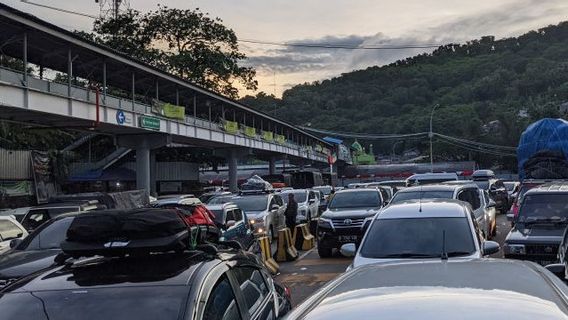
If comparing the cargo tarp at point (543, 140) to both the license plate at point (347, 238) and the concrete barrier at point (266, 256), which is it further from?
the concrete barrier at point (266, 256)

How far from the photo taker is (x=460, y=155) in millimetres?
114062

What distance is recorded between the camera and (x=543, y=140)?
1043 inches

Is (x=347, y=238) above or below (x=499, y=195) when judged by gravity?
below

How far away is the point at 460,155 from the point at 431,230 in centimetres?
10928

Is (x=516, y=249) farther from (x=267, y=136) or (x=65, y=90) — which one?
(x=267, y=136)

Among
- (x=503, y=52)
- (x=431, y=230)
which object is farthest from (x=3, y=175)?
(x=503, y=52)

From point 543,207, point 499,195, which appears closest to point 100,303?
point 543,207

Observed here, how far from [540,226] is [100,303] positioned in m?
10.9

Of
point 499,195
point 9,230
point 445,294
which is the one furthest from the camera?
point 499,195

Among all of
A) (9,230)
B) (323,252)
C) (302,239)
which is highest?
(9,230)

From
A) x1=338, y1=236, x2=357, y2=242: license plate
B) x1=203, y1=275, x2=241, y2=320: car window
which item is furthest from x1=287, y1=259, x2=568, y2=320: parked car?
x1=338, y1=236, x2=357, y2=242: license plate

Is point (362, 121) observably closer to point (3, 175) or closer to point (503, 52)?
point (503, 52)

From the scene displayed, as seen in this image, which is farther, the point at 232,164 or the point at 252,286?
the point at 232,164

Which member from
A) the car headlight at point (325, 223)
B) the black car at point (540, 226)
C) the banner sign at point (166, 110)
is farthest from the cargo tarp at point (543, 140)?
the banner sign at point (166, 110)
